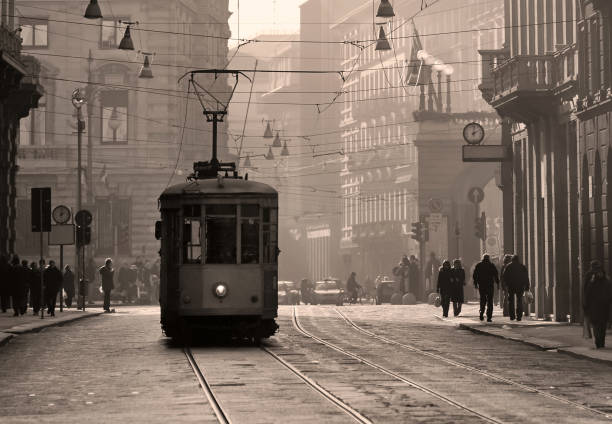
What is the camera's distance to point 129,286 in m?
67.3

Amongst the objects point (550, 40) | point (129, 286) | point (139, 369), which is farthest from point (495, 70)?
point (129, 286)

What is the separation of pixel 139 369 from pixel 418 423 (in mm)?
8148

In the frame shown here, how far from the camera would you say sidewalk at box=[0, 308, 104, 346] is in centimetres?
3406

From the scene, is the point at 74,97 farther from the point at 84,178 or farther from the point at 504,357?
the point at 504,357

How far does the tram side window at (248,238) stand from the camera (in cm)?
2709

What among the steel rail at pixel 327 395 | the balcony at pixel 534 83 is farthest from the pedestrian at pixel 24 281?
the steel rail at pixel 327 395

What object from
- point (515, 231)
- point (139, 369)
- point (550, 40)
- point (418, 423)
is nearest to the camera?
point (418, 423)

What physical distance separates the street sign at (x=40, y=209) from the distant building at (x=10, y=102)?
24.3 ft

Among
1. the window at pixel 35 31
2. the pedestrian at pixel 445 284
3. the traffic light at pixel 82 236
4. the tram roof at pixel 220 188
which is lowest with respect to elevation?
the pedestrian at pixel 445 284

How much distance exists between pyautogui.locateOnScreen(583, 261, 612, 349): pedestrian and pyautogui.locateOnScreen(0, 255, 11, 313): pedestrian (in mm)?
20260

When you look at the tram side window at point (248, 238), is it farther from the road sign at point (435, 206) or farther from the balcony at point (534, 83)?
the road sign at point (435, 206)

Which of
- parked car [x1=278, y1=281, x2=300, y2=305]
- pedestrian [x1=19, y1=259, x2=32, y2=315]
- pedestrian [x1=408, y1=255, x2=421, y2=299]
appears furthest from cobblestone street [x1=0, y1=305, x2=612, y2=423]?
parked car [x1=278, y1=281, x2=300, y2=305]

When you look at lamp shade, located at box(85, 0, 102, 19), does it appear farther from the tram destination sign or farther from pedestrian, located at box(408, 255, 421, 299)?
pedestrian, located at box(408, 255, 421, 299)

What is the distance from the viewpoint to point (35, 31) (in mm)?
83062
